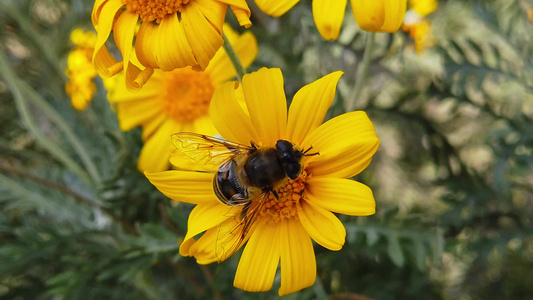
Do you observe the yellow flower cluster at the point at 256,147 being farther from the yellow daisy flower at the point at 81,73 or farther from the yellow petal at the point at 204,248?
the yellow daisy flower at the point at 81,73

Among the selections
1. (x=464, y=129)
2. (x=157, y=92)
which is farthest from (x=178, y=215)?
(x=464, y=129)

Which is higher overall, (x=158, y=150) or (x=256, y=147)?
(x=256, y=147)

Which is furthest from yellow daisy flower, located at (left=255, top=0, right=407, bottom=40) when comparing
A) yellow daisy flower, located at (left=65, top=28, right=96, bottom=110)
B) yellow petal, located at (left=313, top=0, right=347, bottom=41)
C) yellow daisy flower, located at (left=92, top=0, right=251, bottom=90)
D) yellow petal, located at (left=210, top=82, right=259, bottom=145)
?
yellow daisy flower, located at (left=65, top=28, right=96, bottom=110)

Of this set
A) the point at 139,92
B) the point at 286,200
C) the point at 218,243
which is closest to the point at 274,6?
the point at 286,200

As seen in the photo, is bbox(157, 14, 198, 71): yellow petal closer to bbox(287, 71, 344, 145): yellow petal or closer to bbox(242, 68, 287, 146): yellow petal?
bbox(242, 68, 287, 146): yellow petal

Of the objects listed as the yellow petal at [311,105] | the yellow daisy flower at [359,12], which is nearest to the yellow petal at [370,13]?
the yellow daisy flower at [359,12]

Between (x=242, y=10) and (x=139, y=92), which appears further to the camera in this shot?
(x=139, y=92)

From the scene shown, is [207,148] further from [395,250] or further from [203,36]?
[395,250]
